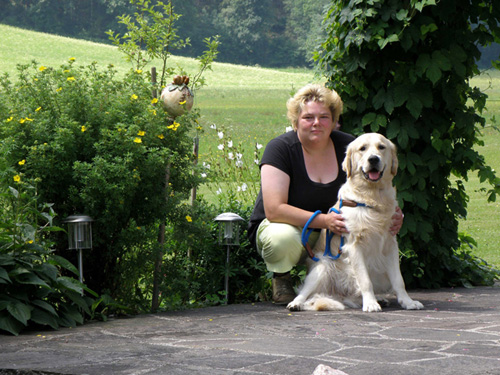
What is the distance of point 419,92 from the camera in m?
5.40

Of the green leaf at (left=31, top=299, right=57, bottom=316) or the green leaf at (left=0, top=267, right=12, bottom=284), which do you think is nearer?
the green leaf at (left=0, top=267, right=12, bottom=284)

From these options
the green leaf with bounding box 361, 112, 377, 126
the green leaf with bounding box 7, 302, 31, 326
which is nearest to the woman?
the green leaf with bounding box 361, 112, 377, 126

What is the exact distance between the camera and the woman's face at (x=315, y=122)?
4805 mm

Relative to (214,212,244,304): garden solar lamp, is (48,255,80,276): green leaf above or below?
below

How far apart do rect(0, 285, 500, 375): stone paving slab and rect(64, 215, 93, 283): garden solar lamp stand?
0.52m

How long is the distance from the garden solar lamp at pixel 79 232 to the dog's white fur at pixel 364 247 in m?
1.42

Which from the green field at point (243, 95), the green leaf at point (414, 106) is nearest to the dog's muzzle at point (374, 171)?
the green leaf at point (414, 106)

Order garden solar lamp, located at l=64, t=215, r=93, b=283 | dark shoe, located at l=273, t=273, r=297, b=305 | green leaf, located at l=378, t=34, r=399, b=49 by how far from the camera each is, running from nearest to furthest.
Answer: garden solar lamp, located at l=64, t=215, r=93, b=283, dark shoe, located at l=273, t=273, r=297, b=305, green leaf, located at l=378, t=34, r=399, b=49

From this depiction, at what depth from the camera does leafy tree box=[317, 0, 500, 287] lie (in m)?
5.28

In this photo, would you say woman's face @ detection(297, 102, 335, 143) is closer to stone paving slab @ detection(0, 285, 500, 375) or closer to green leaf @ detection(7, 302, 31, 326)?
stone paving slab @ detection(0, 285, 500, 375)

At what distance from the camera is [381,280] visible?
186 inches

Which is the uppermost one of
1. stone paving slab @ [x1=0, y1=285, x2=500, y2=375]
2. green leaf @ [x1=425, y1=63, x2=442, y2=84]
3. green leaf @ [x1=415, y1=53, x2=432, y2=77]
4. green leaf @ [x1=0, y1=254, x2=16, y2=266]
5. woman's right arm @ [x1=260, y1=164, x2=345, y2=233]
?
green leaf @ [x1=415, y1=53, x2=432, y2=77]

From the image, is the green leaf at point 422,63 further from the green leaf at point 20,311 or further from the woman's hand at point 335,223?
the green leaf at point 20,311

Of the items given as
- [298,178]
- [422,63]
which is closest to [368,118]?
[422,63]
